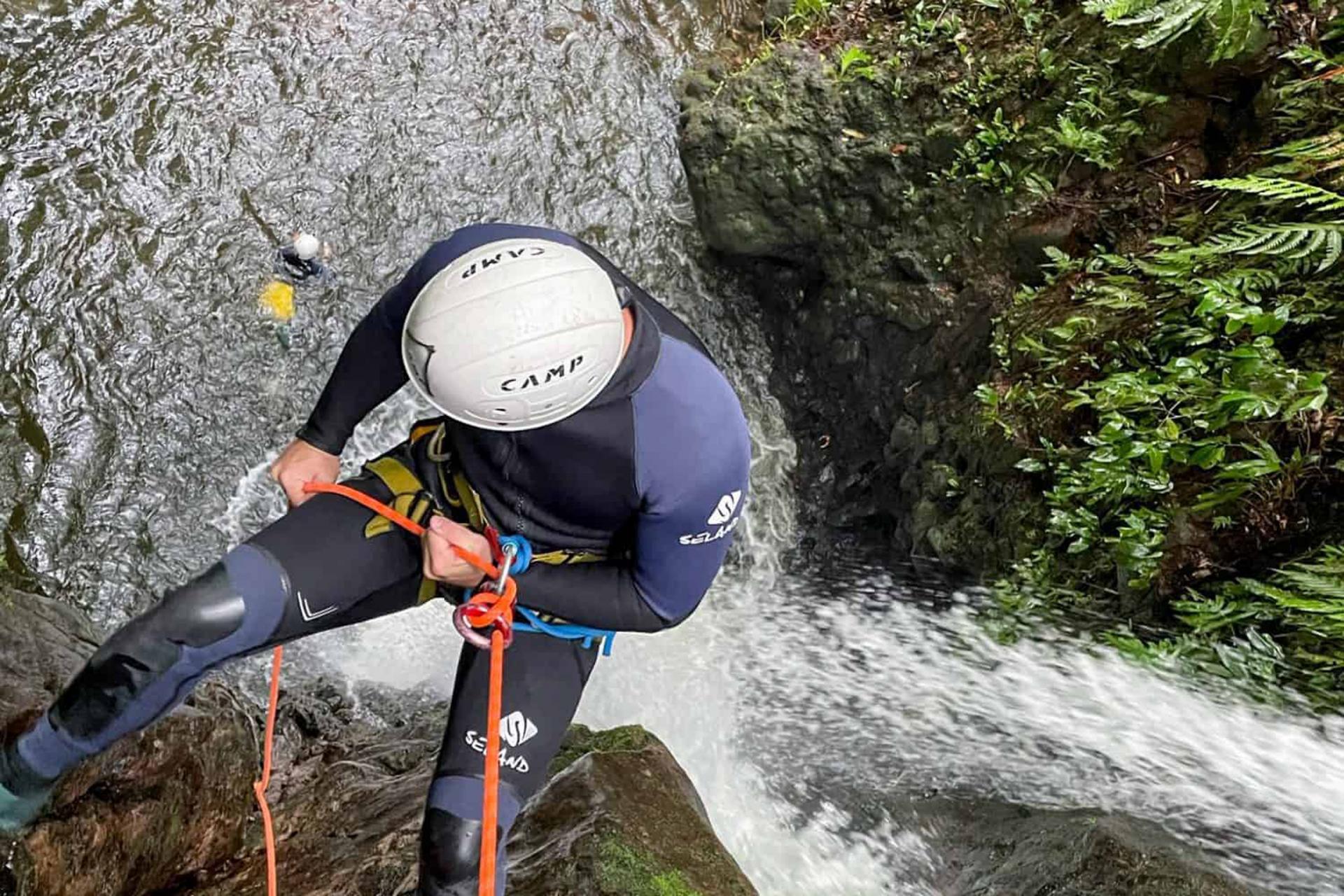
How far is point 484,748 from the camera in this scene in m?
2.95

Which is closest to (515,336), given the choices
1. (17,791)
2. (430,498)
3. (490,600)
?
(490,600)

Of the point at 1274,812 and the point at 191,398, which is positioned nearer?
the point at 1274,812

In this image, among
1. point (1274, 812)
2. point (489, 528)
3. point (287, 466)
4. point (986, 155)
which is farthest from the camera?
point (986, 155)

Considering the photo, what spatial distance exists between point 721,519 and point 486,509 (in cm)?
74

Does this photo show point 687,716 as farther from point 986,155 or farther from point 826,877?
point 986,155

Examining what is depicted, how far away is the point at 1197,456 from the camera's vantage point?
3.89 meters

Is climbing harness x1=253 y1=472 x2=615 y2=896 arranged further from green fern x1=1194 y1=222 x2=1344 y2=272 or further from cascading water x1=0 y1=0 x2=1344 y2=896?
green fern x1=1194 y1=222 x2=1344 y2=272

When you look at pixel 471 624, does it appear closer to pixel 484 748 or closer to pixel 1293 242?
pixel 484 748

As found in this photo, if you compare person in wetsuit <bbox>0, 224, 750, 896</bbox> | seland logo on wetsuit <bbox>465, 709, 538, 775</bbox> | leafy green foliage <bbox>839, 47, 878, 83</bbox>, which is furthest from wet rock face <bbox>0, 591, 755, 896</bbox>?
leafy green foliage <bbox>839, 47, 878, 83</bbox>

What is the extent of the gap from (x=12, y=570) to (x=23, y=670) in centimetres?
149

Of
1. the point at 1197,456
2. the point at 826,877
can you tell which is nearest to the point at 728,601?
the point at 826,877

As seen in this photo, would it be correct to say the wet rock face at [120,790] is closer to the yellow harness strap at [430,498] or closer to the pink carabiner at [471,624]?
the yellow harness strap at [430,498]

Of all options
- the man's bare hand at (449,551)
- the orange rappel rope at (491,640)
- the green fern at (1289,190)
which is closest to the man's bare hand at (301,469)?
the orange rappel rope at (491,640)

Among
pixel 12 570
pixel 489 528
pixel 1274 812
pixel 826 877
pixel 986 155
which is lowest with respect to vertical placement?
pixel 826 877
